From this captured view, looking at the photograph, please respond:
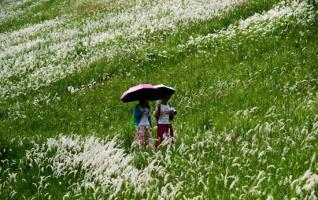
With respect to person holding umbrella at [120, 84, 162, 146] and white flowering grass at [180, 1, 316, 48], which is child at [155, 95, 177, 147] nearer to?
person holding umbrella at [120, 84, 162, 146]

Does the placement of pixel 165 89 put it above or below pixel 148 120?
above

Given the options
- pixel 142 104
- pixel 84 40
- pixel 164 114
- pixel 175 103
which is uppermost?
pixel 142 104

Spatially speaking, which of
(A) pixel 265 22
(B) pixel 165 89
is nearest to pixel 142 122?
(B) pixel 165 89

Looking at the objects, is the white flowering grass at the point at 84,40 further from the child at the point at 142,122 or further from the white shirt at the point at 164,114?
the white shirt at the point at 164,114

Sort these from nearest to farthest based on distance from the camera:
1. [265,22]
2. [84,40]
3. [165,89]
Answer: [165,89]
[265,22]
[84,40]

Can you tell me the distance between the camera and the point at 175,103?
12547 millimetres

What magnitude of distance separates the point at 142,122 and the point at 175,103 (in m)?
2.79

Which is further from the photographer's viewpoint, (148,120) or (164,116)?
(148,120)

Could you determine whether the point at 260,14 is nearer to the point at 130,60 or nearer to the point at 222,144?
the point at 130,60

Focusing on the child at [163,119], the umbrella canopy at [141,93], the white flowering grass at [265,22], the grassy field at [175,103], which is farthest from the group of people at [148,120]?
the white flowering grass at [265,22]

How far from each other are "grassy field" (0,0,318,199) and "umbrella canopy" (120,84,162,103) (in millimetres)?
805

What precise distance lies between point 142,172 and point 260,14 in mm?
12033

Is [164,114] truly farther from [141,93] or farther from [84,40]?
[84,40]

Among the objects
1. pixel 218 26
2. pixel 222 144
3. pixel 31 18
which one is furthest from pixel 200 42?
pixel 31 18
